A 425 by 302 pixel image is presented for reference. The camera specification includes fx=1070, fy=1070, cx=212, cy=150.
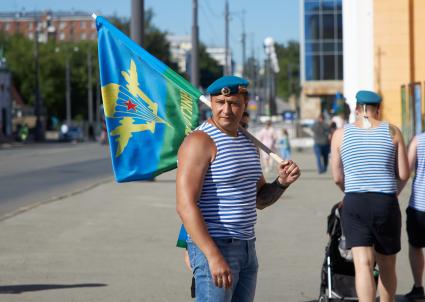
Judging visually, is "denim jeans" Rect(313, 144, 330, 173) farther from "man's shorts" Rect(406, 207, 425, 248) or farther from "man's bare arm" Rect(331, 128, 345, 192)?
"man's bare arm" Rect(331, 128, 345, 192)

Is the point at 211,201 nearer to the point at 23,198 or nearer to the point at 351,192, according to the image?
the point at 351,192

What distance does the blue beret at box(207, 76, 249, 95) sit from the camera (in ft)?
17.1

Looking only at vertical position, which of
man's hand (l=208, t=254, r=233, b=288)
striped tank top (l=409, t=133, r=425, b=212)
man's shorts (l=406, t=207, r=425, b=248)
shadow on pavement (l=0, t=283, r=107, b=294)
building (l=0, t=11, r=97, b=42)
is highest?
building (l=0, t=11, r=97, b=42)

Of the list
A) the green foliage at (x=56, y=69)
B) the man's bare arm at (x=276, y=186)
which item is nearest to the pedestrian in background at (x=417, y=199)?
the man's bare arm at (x=276, y=186)

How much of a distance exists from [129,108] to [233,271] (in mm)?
1442

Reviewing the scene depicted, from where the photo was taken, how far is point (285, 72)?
179m

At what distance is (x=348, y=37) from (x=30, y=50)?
257 feet

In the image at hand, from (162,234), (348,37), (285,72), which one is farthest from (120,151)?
(285,72)

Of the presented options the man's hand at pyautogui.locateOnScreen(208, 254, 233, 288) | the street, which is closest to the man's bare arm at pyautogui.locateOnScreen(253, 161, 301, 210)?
the man's hand at pyautogui.locateOnScreen(208, 254, 233, 288)

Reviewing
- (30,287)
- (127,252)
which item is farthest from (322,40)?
(30,287)

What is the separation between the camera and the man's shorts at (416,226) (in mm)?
8562

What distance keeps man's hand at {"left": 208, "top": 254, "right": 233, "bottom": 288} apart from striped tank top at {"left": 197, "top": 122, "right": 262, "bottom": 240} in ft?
0.70

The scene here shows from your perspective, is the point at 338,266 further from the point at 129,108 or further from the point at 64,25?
the point at 64,25

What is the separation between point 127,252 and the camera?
11.9 m
